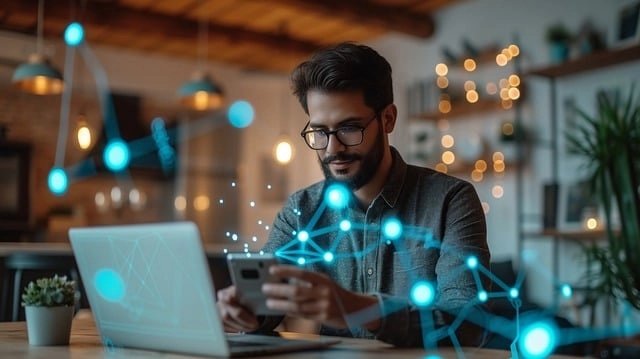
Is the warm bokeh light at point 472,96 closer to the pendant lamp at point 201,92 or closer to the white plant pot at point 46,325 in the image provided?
the pendant lamp at point 201,92

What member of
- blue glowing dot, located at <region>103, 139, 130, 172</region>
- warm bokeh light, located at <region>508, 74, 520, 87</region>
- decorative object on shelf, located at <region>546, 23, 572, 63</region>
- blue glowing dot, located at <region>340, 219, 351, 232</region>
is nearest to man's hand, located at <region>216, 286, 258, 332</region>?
blue glowing dot, located at <region>340, 219, 351, 232</region>

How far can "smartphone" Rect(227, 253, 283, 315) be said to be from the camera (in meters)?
1.27

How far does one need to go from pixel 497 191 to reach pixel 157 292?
423cm

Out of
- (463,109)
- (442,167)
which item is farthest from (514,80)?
(442,167)

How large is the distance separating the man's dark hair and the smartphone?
24.8 inches

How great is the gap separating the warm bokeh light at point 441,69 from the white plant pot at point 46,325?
456 centimetres

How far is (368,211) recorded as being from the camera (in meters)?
1.92

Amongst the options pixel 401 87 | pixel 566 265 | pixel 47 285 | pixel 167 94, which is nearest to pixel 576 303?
pixel 566 265

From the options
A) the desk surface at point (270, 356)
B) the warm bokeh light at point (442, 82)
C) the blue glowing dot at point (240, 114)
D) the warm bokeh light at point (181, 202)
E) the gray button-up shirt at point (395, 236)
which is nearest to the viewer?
the desk surface at point (270, 356)

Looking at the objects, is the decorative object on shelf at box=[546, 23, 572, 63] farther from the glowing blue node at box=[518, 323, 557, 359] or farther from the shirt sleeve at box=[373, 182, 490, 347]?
the glowing blue node at box=[518, 323, 557, 359]

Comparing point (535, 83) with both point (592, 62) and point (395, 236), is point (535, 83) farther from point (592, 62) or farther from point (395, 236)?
point (395, 236)

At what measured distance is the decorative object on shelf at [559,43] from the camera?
4.67m

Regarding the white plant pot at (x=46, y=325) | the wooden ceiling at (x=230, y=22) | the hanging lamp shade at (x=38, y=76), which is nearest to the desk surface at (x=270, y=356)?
the white plant pot at (x=46, y=325)
